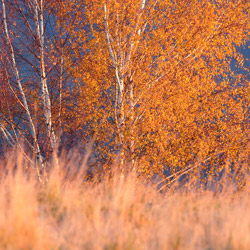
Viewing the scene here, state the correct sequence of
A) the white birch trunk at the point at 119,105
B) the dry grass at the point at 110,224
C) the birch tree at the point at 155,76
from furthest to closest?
1. the birch tree at the point at 155,76
2. the white birch trunk at the point at 119,105
3. the dry grass at the point at 110,224

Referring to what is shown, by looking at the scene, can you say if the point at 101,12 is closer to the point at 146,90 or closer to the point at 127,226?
the point at 146,90

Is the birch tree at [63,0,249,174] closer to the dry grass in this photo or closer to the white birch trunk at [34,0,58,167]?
the white birch trunk at [34,0,58,167]

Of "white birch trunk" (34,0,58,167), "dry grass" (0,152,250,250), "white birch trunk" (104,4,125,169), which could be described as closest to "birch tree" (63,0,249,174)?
"white birch trunk" (104,4,125,169)

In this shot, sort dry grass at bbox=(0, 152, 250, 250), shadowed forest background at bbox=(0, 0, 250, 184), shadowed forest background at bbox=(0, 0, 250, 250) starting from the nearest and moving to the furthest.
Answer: dry grass at bbox=(0, 152, 250, 250) < shadowed forest background at bbox=(0, 0, 250, 250) < shadowed forest background at bbox=(0, 0, 250, 184)

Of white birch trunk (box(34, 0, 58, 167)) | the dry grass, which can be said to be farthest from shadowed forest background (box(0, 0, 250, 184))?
the dry grass

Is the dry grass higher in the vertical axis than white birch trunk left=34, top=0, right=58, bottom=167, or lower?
lower

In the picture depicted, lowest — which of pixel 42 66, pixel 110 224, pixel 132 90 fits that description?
pixel 110 224

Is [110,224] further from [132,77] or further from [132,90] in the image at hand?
[132,90]

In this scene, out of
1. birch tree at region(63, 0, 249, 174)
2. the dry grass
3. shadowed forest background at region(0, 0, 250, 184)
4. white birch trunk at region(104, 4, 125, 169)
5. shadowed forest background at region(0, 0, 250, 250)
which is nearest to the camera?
the dry grass

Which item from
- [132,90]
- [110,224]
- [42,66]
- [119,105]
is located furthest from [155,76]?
[110,224]

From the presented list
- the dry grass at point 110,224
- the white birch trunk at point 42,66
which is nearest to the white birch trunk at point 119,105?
the white birch trunk at point 42,66

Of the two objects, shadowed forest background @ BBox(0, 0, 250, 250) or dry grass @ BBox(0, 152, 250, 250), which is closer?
dry grass @ BBox(0, 152, 250, 250)

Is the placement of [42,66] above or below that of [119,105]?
above

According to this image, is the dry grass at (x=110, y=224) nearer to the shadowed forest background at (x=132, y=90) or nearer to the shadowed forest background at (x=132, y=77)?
the shadowed forest background at (x=132, y=90)
